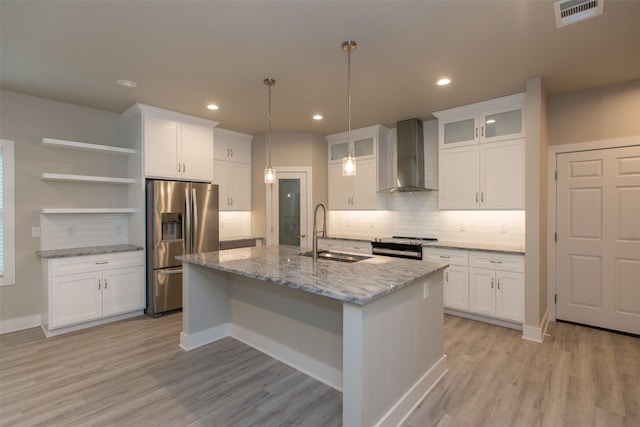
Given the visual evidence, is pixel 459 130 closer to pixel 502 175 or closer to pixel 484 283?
pixel 502 175

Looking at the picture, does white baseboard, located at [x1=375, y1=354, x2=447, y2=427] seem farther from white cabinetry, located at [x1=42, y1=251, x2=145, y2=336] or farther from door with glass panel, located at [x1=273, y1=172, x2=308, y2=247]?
white cabinetry, located at [x1=42, y1=251, x2=145, y2=336]

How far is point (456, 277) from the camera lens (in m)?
3.96

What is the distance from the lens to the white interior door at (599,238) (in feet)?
11.2

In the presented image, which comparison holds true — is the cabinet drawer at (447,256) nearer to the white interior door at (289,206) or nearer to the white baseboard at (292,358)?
the white interior door at (289,206)

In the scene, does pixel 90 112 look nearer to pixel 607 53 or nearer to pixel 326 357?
pixel 326 357

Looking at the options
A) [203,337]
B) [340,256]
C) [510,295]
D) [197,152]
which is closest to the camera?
[340,256]

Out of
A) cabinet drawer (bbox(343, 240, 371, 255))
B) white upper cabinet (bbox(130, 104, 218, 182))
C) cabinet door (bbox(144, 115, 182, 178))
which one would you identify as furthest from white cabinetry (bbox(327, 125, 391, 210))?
cabinet door (bbox(144, 115, 182, 178))

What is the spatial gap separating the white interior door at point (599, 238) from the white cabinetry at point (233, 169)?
14.7 feet

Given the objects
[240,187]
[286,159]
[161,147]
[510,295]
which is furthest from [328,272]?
[240,187]

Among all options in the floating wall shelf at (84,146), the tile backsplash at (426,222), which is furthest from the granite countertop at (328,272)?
the tile backsplash at (426,222)

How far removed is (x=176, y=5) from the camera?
2.09 metres

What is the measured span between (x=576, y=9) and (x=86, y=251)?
5.00 m

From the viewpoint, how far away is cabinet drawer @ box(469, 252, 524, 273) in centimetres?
350

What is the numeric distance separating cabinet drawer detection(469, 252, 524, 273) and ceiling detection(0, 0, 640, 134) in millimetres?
1847
